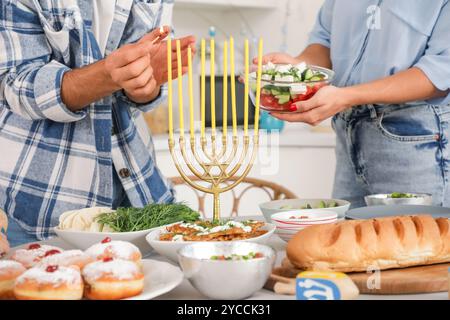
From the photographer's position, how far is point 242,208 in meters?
3.40

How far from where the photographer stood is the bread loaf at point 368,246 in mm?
990

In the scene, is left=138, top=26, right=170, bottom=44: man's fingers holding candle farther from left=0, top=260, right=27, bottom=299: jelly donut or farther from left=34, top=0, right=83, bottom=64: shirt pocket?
left=0, top=260, right=27, bottom=299: jelly donut

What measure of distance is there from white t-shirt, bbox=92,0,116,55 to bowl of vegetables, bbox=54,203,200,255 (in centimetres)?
56

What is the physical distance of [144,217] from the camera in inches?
47.8

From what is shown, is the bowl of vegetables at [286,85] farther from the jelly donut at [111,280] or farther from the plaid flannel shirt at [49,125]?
the jelly donut at [111,280]

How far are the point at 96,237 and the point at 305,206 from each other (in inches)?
18.6

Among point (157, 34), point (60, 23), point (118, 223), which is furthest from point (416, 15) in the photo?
point (118, 223)

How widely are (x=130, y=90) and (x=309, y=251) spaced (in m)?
0.59

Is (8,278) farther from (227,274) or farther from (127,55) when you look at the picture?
(127,55)

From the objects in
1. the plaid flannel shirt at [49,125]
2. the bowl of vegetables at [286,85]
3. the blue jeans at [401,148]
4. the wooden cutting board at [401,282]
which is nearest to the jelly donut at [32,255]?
the wooden cutting board at [401,282]

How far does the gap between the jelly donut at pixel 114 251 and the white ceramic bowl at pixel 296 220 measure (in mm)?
321

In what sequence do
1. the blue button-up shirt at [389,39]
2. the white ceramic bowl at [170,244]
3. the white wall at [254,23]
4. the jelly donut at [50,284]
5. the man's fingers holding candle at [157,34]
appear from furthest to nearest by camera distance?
the white wall at [254,23] < the blue button-up shirt at [389,39] < the man's fingers holding candle at [157,34] < the white ceramic bowl at [170,244] < the jelly donut at [50,284]

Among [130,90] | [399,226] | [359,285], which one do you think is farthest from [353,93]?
[359,285]

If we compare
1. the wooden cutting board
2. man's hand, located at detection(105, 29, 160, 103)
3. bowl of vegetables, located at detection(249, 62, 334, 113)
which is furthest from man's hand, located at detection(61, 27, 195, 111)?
the wooden cutting board
